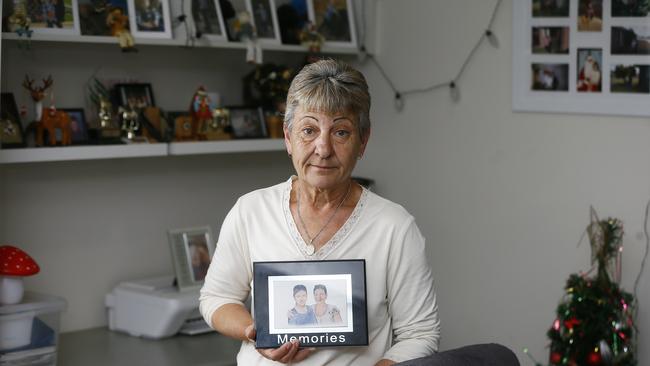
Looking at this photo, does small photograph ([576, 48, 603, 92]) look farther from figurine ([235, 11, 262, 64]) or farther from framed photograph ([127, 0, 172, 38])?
framed photograph ([127, 0, 172, 38])

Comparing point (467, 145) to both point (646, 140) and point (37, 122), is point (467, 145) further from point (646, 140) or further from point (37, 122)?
point (37, 122)

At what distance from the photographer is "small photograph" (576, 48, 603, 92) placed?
9.68ft

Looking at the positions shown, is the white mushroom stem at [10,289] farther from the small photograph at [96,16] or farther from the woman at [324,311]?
the woman at [324,311]

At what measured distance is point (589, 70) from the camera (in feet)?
9.77

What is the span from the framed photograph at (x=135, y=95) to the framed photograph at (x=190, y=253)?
0.46 m

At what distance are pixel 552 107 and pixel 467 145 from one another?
0.42m

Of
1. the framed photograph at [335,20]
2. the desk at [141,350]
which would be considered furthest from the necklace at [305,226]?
the framed photograph at [335,20]

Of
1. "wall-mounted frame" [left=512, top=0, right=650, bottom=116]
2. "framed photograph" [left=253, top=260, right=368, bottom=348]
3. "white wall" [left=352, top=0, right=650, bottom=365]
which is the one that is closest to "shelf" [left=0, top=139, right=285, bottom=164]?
"white wall" [left=352, top=0, right=650, bottom=365]

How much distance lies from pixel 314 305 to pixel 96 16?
1.61 meters

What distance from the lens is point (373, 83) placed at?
3.82 meters

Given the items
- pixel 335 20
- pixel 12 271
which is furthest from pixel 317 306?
pixel 335 20

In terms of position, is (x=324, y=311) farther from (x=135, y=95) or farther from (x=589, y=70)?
(x=135, y=95)

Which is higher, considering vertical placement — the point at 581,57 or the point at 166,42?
the point at 166,42

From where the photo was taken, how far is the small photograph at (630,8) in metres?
2.79
